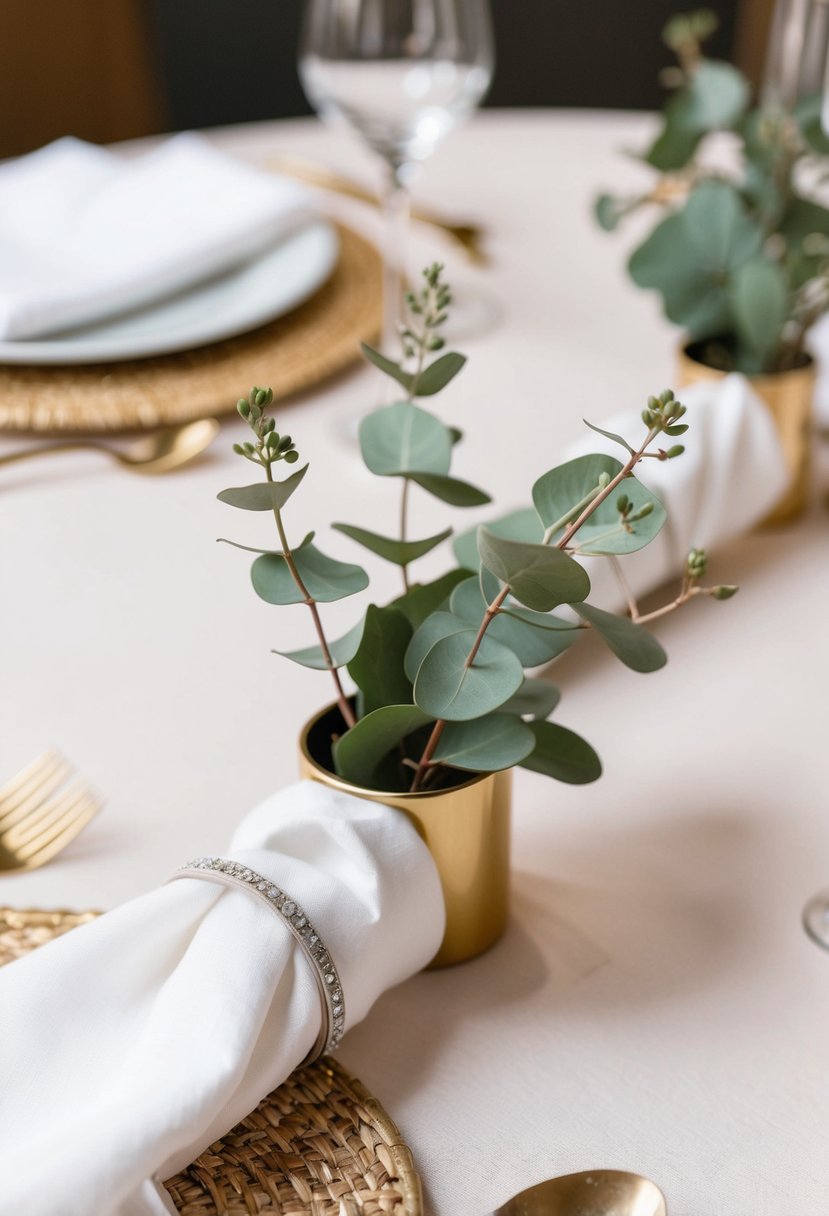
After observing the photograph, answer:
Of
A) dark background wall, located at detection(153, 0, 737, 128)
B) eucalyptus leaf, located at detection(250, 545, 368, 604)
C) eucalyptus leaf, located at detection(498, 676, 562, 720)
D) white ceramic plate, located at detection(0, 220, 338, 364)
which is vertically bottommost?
dark background wall, located at detection(153, 0, 737, 128)

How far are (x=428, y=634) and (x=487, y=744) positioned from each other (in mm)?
42

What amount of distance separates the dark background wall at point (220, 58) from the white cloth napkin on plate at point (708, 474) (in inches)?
74.3

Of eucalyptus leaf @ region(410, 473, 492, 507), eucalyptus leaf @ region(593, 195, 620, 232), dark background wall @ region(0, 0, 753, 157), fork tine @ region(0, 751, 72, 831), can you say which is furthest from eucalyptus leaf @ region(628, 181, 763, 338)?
dark background wall @ region(0, 0, 753, 157)

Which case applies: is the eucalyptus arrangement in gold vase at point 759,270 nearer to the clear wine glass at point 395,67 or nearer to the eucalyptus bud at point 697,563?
the clear wine glass at point 395,67

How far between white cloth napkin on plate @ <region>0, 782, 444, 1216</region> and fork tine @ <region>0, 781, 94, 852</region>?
12cm

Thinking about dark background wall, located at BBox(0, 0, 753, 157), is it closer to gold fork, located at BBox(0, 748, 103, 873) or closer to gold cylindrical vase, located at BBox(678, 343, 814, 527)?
gold cylindrical vase, located at BBox(678, 343, 814, 527)

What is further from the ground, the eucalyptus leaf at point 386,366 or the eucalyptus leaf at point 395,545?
the eucalyptus leaf at point 386,366

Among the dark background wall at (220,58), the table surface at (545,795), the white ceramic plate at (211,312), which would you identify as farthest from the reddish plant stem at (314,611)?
the dark background wall at (220,58)

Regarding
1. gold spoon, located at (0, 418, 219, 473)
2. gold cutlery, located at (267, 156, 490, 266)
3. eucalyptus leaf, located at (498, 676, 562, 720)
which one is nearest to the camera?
eucalyptus leaf, located at (498, 676, 562, 720)

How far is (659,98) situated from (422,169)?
1619mm

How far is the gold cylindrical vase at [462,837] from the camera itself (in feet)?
1.47

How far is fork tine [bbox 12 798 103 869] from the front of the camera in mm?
529

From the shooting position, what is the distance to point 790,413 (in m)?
0.77

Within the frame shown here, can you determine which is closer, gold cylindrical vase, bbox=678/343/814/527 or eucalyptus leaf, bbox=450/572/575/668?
eucalyptus leaf, bbox=450/572/575/668
